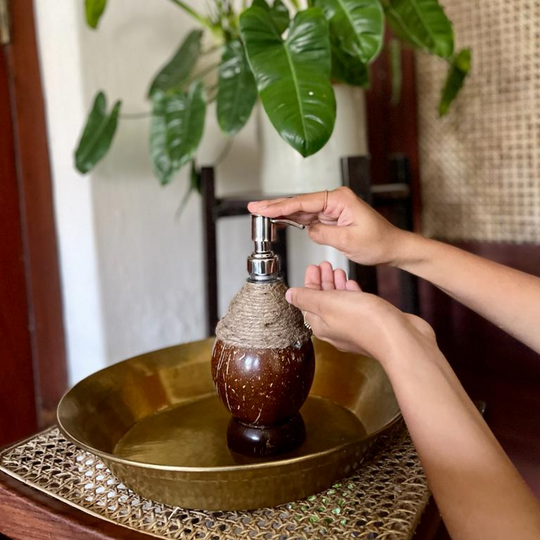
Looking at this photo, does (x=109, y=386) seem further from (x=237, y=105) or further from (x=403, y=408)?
(x=237, y=105)

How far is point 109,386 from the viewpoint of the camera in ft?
2.35

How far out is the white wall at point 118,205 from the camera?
1183 millimetres

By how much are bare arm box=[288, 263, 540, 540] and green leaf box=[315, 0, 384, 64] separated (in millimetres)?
507

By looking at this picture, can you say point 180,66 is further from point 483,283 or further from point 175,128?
point 483,283

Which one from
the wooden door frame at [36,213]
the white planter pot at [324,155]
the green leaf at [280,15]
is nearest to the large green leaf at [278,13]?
the green leaf at [280,15]

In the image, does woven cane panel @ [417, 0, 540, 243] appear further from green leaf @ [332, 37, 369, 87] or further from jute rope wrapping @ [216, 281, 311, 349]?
jute rope wrapping @ [216, 281, 311, 349]

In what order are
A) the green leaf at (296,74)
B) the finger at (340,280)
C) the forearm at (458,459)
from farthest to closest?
1. the green leaf at (296,74)
2. the finger at (340,280)
3. the forearm at (458,459)

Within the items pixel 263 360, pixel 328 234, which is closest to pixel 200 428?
pixel 263 360

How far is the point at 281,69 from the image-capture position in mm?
856

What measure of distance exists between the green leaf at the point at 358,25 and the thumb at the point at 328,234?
369 mm

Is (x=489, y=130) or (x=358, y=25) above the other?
(x=358, y=25)

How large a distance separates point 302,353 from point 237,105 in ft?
1.87

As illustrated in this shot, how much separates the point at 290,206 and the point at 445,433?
0.28 m

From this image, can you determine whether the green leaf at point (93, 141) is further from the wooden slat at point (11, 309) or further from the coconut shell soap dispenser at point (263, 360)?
the coconut shell soap dispenser at point (263, 360)
